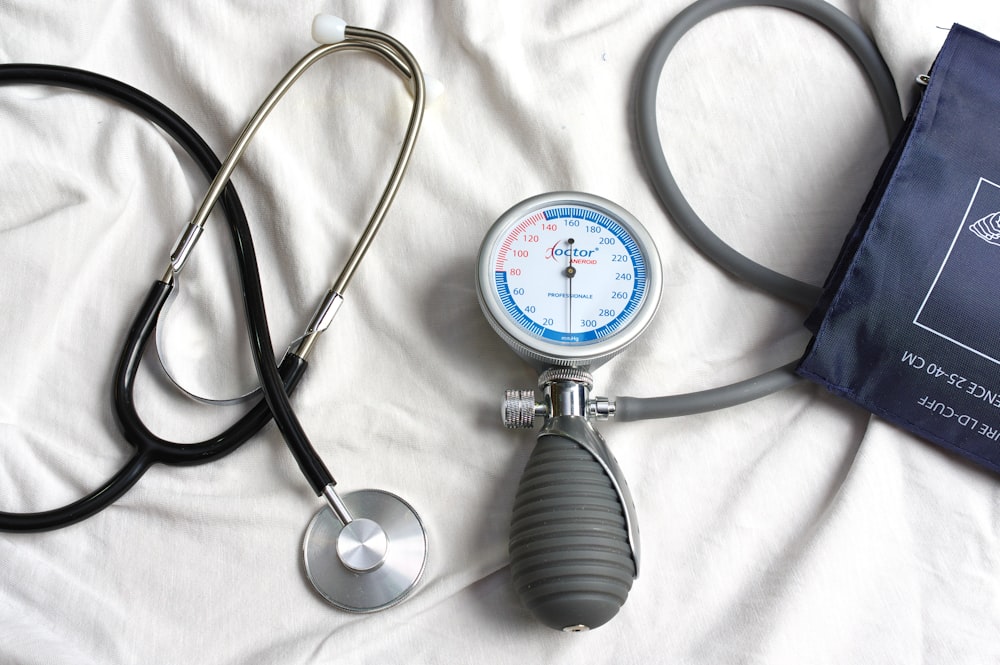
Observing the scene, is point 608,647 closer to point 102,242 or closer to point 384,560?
point 384,560

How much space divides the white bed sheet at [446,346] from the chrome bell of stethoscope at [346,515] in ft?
0.07

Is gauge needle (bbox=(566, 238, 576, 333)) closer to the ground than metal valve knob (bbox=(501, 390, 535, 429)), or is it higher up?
higher up

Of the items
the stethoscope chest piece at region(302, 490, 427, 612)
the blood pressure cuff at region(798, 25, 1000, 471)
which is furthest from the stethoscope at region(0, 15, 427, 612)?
the blood pressure cuff at region(798, 25, 1000, 471)

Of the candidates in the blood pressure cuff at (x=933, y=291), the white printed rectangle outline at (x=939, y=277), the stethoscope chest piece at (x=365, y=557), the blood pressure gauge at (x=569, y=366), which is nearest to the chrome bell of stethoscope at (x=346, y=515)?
the stethoscope chest piece at (x=365, y=557)

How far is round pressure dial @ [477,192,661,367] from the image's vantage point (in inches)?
36.6

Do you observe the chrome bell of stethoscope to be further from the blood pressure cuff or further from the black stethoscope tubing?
the blood pressure cuff

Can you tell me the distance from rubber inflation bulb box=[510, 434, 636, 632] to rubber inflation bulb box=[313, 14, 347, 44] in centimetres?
58

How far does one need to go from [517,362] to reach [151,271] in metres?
0.46

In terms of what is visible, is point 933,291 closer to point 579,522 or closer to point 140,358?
point 579,522

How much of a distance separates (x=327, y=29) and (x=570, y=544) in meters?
0.68

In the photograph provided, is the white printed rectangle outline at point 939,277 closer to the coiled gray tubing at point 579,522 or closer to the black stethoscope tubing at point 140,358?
the coiled gray tubing at point 579,522

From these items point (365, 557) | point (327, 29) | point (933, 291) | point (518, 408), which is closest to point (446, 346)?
point (518, 408)

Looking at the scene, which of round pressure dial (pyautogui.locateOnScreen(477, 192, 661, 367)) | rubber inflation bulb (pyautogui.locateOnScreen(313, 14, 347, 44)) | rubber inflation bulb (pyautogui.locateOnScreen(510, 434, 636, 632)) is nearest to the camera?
rubber inflation bulb (pyautogui.locateOnScreen(510, 434, 636, 632))

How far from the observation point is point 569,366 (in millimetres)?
940
